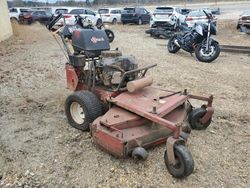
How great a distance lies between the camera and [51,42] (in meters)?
14.8

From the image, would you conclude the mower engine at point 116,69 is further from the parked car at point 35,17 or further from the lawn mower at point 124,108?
the parked car at point 35,17

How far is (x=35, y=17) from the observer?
2566 centimetres

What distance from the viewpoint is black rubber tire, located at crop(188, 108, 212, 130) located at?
493 centimetres

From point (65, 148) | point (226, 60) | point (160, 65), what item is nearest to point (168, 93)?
point (65, 148)

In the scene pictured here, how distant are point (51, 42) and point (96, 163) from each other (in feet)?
37.7

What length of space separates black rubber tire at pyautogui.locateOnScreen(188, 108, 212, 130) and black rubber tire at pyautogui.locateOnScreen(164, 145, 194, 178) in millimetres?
1288

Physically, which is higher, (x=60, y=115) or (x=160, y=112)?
(x=160, y=112)

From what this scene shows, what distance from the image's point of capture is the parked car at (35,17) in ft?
82.1

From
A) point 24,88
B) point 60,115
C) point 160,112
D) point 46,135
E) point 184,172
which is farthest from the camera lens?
point 24,88

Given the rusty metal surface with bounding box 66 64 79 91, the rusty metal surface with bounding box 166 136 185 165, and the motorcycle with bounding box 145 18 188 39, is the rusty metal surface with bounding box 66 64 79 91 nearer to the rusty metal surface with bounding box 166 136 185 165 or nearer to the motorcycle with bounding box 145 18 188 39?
the rusty metal surface with bounding box 166 136 185 165

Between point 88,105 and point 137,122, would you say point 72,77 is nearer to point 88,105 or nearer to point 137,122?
point 88,105

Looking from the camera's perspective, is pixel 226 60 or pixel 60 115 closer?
pixel 60 115

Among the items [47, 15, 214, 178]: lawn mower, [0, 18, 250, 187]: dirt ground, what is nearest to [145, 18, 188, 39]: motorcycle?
[0, 18, 250, 187]: dirt ground

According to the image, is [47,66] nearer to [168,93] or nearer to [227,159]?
[168,93]
